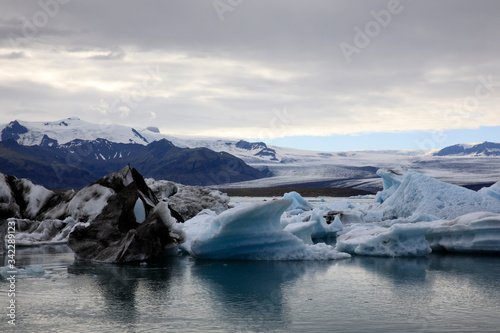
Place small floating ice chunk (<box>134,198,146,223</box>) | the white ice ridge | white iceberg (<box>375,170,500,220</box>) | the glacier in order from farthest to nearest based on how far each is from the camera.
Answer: white iceberg (<box>375,170,500,220</box>), small floating ice chunk (<box>134,198,146,223</box>), the glacier, the white ice ridge

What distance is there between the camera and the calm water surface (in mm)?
Answer: 6430

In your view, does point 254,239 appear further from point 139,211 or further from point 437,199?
point 437,199

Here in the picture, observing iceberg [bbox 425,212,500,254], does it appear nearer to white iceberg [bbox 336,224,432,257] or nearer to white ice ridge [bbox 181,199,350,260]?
white iceberg [bbox 336,224,432,257]

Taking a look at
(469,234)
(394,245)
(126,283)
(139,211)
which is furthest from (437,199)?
(126,283)

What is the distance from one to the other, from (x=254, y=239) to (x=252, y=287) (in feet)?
8.96

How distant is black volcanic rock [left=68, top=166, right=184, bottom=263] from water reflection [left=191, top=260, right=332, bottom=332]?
126cm

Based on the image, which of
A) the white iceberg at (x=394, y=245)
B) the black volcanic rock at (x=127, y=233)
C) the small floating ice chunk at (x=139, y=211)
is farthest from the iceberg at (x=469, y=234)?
the small floating ice chunk at (x=139, y=211)

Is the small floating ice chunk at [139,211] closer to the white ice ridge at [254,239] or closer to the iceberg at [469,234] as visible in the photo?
the white ice ridge at [254,239]

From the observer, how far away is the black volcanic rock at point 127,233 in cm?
1191

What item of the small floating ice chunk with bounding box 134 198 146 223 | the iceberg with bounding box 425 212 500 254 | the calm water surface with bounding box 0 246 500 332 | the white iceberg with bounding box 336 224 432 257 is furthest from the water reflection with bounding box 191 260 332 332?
the iceberg with bounding box 425 212 500 254

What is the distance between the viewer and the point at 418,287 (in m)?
8.99

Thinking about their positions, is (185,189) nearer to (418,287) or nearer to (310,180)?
(418,287)

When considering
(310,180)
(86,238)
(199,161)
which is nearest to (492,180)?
(310,180)

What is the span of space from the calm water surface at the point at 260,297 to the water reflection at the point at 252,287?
2cm
